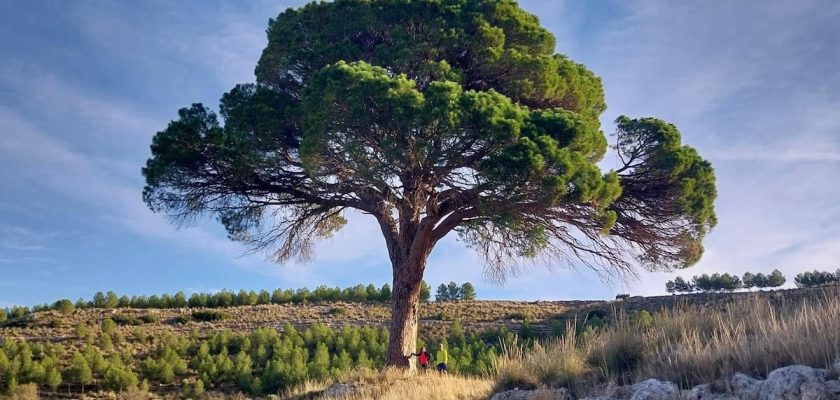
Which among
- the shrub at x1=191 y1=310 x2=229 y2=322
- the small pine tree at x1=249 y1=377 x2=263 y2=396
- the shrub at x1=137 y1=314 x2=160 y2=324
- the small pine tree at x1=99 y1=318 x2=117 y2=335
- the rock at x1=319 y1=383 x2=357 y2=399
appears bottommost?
the small pine tree at x1=249 y1=377 x2=263 y2=396

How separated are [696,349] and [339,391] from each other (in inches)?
297

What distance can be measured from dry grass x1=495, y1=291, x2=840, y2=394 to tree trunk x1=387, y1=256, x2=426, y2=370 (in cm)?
456

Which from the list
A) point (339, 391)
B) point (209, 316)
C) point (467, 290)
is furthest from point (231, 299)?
point (339, 391)

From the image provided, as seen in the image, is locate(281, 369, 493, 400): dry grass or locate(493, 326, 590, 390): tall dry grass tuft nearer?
locate(493, 326, 590, 390): tall dry grass tuft

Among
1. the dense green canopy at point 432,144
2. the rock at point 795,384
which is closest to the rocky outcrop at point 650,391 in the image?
the rock at point 795,384

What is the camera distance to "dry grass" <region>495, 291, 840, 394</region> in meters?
7.92

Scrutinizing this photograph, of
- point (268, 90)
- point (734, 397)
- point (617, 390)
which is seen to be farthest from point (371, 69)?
point (734, 397)

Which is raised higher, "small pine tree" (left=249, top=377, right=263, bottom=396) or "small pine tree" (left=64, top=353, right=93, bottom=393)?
"small pine tree" (left=64, top=353, right=93, bottom=393)

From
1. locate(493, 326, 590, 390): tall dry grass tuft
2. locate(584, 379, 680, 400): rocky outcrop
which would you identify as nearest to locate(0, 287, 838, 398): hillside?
locate(493, 326, 590, 390): tall dry grass tuft

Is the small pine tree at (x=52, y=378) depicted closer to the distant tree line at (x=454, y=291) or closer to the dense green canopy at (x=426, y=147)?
the dense green canopy at (x=426, y=147)

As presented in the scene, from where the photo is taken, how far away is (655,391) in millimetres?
8203

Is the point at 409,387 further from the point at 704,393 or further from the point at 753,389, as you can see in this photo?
the point at 753,389

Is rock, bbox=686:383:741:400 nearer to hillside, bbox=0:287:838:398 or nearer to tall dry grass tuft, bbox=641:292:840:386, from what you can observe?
tall dry grass tuft, bbox=641:292:840:386

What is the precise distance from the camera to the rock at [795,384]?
6852mm
